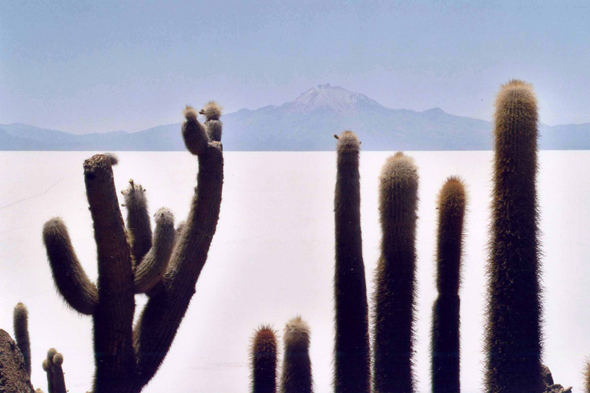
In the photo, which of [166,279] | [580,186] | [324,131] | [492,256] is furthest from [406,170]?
[324,131]

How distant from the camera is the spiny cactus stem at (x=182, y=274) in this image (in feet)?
14.2

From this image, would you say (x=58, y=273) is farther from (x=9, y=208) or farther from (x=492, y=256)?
(x=9, y=208)

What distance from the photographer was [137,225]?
4.59 metres

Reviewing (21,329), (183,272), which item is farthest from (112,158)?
(21,329)

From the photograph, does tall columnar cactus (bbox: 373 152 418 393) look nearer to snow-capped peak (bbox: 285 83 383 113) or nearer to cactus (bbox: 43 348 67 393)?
cactus (bbox: 43 348 67 393)

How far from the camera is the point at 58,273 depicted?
4.12m

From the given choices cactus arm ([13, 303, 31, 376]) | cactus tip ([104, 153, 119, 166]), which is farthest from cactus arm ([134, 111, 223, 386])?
cactus arm ([13, 303, 31, 376])

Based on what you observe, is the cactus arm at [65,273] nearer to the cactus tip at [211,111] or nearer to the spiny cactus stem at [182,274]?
the spiny cactus stem at [182,274]

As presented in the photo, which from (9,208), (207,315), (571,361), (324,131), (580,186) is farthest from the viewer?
(324,131)

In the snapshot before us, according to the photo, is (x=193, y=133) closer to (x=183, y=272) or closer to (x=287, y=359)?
(x=183, y=272)

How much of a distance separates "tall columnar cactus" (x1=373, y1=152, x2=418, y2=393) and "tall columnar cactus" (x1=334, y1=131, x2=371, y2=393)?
203 millimetres

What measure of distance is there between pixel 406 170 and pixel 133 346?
2.72 meters

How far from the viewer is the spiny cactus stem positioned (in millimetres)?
4332

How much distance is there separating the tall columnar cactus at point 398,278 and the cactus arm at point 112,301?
2.11 meters
